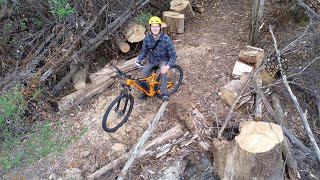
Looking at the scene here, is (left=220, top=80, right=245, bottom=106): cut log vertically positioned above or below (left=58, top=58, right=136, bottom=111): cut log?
above

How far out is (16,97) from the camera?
5891 millimetres

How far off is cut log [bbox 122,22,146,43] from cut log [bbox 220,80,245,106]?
2.43m

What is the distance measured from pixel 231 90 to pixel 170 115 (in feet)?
3.89

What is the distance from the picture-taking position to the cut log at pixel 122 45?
7313 mm

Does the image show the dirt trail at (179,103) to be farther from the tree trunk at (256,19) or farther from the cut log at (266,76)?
the cut log at (266,76)

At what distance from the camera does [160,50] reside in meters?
5.78

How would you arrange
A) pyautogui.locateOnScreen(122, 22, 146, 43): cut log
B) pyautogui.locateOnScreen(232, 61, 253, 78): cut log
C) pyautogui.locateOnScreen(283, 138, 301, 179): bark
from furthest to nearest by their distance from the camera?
1. pyautogui.locateOnScreen(122, 22, 146, 43): cut log
2. pyautogui.locateOnScreen(232, 61, 253, 78): cut log
3. pyautogui.locateOnScreen(283, 138, 301, 179): bark

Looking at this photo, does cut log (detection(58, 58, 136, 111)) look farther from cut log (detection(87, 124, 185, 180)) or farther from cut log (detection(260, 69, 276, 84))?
cut log (detection(260, 69, 276, 84))

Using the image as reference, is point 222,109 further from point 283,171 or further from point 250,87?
point 283,171

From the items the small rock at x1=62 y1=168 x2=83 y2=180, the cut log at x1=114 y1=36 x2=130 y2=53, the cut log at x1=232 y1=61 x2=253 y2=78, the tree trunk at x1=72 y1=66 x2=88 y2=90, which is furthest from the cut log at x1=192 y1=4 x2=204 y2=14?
the small rock at x1=62 y1=168 x2=83 y2=180

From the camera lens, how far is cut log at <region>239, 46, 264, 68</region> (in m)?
6.43

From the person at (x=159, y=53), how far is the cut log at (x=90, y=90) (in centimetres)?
97

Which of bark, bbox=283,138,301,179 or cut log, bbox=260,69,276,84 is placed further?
cut log, bbox=260,69,276,84

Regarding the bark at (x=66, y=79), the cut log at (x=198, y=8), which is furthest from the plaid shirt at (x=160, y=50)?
the cut log at (x=198, y=8)
